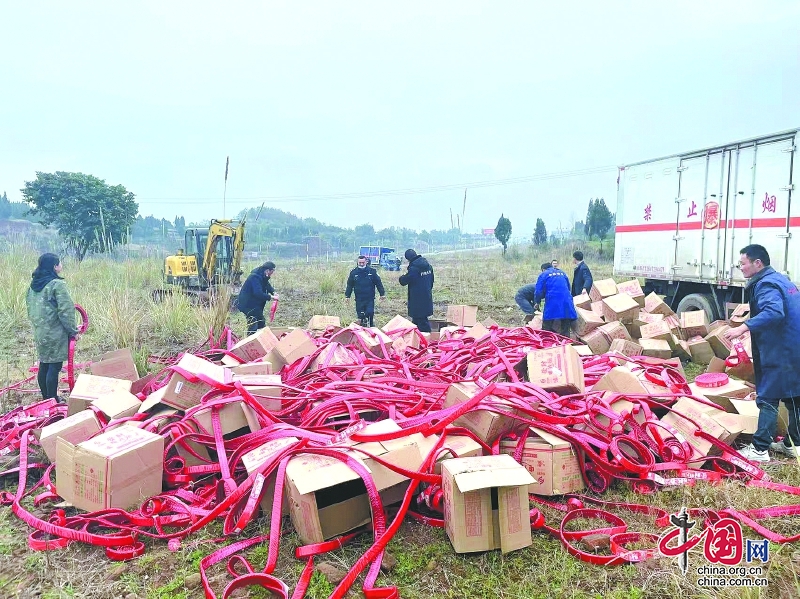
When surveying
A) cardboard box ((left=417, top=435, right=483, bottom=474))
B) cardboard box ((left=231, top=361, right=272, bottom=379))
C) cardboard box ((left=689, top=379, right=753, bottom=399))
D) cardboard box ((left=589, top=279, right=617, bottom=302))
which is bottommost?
cardboard box ((left=417, top=435, right=483, bottom=474))

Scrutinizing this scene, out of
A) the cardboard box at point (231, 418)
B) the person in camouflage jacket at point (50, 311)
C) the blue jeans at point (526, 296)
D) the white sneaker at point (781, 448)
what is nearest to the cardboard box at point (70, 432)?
the cardboard box at point (231, 418)

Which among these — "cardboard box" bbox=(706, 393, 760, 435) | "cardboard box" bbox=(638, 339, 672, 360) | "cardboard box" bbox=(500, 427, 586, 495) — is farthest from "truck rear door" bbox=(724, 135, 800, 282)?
"cardboard box" bbox=(500, 427, 586, 495)

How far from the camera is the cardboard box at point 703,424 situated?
10.8 ft

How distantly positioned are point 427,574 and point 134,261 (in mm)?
9108

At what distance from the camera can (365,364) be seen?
4.55 metres

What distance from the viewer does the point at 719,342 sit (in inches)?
238

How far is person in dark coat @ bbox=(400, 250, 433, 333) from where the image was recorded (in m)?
7.66

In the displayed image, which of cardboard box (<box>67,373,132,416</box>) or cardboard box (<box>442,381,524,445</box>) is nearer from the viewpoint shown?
cardboard box (<box>442,381,524,445</box>)

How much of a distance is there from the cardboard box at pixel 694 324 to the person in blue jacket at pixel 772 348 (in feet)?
10.1

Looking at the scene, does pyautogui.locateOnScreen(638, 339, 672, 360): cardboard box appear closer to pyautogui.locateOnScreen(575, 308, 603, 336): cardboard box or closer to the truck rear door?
pyautogui.locateOnScreen(575, 308, 603, 336): cardboard box

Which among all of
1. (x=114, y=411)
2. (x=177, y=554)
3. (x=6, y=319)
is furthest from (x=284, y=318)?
(x=177, y=554)

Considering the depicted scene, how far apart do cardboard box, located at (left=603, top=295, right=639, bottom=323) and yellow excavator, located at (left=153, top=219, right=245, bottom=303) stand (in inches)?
303

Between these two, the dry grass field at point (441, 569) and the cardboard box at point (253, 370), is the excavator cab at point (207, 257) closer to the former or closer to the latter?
the cardboard box at point (253, 370)

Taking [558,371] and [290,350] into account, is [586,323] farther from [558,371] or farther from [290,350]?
[290,350]
